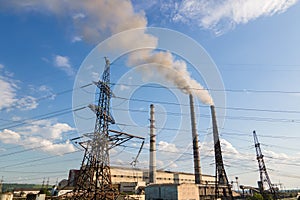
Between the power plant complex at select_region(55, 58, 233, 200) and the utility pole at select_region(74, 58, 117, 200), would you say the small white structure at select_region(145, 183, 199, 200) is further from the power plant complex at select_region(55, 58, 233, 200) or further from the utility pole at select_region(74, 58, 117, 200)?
the utility pole at select_region(74, 58, 117, 200)

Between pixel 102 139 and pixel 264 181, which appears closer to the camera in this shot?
pixel 102 139

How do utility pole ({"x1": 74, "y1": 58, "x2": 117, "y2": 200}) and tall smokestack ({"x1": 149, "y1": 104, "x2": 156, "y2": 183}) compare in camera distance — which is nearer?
utility pole ({"x1": 74, "y1": 58, "x2": 117, "y2": 200})

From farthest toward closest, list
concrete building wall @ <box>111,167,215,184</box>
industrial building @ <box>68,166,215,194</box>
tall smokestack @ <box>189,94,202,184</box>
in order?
1. concrete building wall @ <box>111,167,215,184</box>
2. tall smokestack @ <box>189,94,202,184</box>
3. industrial building @ <box>68,166,215,194</box>

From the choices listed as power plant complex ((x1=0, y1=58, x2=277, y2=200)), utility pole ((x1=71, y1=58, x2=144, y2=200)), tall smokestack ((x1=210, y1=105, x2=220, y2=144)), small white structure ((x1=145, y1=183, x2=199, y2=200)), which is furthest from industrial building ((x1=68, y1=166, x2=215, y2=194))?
utility pole ((x1=71, y1=58, x2=144, y2=200))

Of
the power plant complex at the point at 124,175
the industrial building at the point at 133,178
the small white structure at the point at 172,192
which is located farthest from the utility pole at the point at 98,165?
the industrial building at the point at 133,178

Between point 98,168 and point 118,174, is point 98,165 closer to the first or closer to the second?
point 98,168

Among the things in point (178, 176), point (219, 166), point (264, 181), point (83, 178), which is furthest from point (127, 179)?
point (83, 178)

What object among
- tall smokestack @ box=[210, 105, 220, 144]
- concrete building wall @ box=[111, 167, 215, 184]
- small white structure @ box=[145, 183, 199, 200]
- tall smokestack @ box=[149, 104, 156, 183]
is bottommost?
small white structure @ box=[145, 183, 199, 200]

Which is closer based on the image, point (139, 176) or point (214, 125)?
point (214, 125)

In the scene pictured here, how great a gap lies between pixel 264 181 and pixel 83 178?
153 feet

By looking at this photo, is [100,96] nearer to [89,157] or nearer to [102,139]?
[102,139]

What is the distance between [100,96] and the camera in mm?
29297

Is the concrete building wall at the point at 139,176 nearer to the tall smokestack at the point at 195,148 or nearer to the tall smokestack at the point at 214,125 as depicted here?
the tall smokestack at the point at 195,148

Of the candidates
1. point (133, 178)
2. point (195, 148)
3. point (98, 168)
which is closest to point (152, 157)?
point (195, 148)
